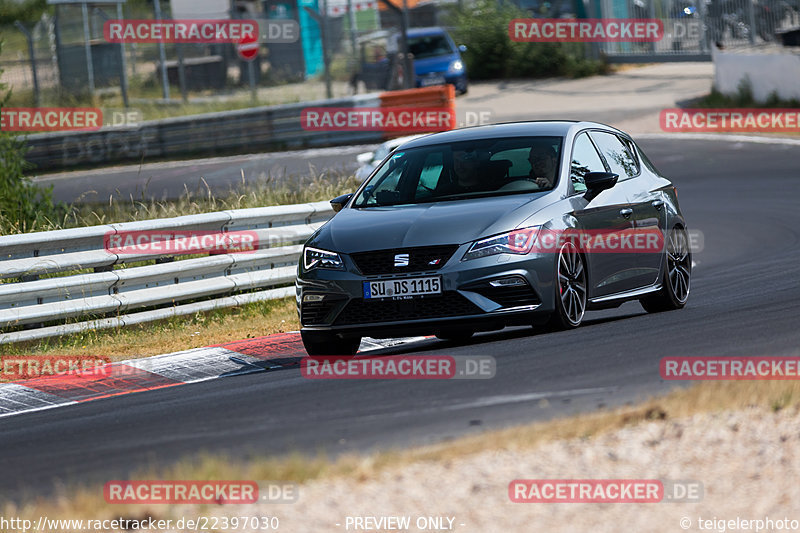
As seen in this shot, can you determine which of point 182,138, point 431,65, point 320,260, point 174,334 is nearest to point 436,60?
point 431,65

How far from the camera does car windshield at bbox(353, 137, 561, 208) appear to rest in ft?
30.7

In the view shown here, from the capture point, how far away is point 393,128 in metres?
28.9

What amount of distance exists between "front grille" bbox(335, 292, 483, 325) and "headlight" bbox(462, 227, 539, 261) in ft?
0.98

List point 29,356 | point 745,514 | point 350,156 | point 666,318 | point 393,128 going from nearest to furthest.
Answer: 1. point 745,514
2. point 666,318
3. point 29,356
4. point 350,156
5. point 393,128

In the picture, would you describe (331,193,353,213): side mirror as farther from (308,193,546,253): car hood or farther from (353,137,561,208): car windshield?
(308,193,546,253): car hood

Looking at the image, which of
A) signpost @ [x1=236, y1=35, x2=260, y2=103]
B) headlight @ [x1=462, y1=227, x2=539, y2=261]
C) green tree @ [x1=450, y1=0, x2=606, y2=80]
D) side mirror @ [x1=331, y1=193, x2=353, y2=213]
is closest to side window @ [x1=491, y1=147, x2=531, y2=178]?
headlight @ [x1=462, y1=227, x2=539, y2=261]

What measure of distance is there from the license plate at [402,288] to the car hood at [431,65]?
2880 cm

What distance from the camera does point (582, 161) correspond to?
9.77 m

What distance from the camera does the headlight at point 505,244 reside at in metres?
8.45

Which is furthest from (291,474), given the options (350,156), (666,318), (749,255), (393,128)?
(393,128)

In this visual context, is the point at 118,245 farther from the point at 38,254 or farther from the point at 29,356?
the point at 29,356

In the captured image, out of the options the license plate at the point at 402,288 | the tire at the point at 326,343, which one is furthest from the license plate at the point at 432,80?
the license plate at the point at 402,288

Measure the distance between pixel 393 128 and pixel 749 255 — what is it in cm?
1432

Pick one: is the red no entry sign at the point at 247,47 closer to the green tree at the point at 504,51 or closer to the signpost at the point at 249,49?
the signpost at the point at 249,49
